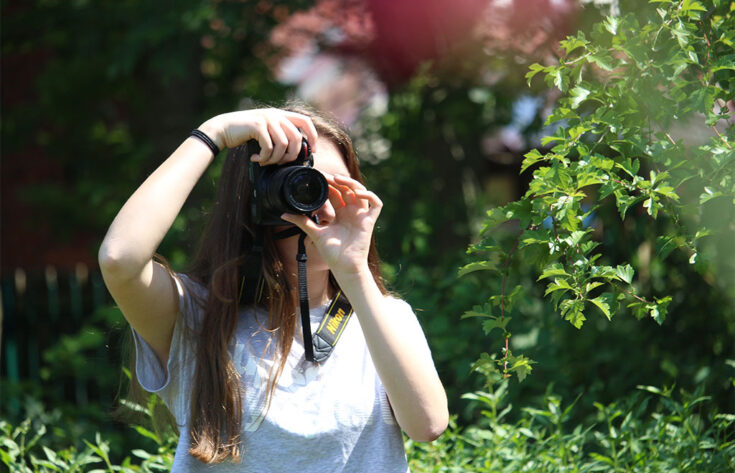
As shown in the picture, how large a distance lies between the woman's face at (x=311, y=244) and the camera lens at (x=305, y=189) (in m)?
0.12

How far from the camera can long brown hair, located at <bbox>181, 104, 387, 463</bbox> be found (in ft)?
5.16

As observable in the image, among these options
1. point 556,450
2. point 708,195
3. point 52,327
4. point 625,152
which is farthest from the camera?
point 52,327

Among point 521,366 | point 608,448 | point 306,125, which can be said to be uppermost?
point 306,125

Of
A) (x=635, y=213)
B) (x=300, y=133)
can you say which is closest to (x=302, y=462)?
(x=300, y=133)

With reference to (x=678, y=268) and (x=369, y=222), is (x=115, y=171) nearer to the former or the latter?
(x=678, y=268)

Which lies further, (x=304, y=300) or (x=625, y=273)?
(x=304, y=300)

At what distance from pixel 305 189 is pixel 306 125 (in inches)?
6.3

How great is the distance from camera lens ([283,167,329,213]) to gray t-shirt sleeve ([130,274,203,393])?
1.03 ft

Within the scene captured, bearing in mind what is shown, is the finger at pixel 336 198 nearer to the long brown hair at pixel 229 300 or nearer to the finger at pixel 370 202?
the finger at pixel 370 202

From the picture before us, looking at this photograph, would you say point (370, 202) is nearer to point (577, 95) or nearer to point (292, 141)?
point (292, 141)

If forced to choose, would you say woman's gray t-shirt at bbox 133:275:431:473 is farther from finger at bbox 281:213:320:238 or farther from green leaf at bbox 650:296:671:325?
green leaf at bbox 650:296:671:325

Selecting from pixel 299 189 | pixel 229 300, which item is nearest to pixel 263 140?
pixel 299 189

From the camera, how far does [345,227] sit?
160cm

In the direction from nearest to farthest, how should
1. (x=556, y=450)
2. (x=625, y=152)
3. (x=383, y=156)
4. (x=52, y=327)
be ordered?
(x=625, y=152) → (x=556, y=450) → (x=52, y=327) → (x=383, y=156)
